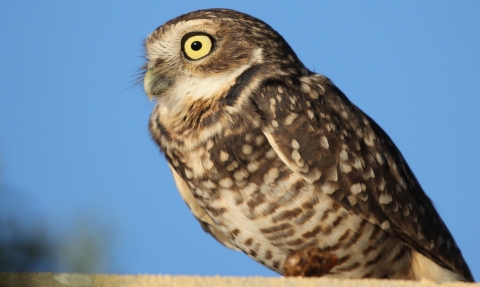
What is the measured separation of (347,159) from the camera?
2219 millimetres

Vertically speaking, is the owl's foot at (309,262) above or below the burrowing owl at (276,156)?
below

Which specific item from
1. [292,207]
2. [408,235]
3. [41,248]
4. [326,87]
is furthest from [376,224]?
[41,248]

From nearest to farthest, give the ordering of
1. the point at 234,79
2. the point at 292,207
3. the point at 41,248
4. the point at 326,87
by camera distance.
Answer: the point at 41,248
the point at 292,207
the point at 234,79
the point at 326,87

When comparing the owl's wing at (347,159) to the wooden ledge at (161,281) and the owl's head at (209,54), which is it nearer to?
the owl's head at (209,54)

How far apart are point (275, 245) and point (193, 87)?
62 cm

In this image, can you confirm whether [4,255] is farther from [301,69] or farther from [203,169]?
[301,69]

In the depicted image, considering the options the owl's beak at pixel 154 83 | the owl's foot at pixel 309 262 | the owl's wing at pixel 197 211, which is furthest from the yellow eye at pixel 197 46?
the owl's foot at pixel 309 262

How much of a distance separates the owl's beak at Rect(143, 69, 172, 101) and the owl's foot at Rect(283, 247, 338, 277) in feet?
2.41

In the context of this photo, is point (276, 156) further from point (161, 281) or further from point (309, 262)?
point (161, 281)

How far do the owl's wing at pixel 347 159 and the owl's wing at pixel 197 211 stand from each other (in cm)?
56

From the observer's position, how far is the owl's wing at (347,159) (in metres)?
2.13

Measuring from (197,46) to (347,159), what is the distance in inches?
25.6

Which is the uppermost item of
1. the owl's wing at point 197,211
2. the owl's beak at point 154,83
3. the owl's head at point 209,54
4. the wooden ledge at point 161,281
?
the owl's head at point 209,54

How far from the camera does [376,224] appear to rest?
2238 mm
